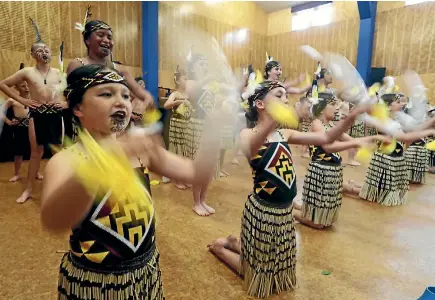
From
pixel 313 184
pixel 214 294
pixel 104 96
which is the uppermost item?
pixel 104 96

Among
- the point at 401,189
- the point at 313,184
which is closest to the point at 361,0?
the point at 401,189

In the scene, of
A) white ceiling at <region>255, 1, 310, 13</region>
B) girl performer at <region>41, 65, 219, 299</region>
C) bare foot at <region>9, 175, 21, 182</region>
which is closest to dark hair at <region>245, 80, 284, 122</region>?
girl performer at <region>41, 65, 219, 299</region>

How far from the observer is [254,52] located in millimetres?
11328

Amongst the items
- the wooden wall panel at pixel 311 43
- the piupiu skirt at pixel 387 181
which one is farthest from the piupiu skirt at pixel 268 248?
the wooden wall panel at pixel 311 43

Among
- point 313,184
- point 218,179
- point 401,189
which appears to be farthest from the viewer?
point 218,179

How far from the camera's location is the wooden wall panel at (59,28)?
6.04 m

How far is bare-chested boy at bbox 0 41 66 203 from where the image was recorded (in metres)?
3.41

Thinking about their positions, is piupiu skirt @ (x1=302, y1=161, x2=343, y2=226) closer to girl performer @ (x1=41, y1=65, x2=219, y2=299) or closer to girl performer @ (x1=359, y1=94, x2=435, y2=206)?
girl performer @ (x1=359, y1=94, x2=435, y2=206)

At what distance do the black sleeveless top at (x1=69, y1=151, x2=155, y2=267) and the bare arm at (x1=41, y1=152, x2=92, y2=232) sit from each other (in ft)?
0.50

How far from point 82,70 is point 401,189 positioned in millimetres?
4094

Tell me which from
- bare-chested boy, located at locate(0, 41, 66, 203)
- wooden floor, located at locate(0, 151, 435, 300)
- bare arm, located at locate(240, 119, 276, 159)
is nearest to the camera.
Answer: bare arm, located at locate(240, 119, 276, 159)

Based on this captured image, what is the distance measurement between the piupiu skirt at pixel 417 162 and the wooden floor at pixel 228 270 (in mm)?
1426

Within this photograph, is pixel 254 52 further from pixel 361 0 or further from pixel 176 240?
pixel 176 240

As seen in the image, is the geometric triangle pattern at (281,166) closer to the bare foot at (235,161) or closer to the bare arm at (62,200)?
the bare arm at (62,200)
